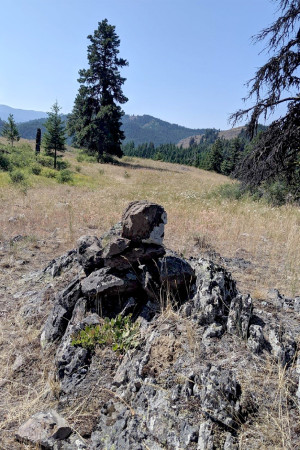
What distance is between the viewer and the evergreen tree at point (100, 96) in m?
37.4

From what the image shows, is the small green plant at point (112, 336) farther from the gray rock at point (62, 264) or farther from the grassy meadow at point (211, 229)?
the gray rock at point (62, 264)

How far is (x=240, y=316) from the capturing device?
2.89 m

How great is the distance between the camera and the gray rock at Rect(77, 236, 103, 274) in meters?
4.08

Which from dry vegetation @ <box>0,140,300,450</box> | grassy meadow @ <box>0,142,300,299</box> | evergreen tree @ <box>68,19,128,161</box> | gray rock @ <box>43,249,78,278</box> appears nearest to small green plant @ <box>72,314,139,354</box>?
dry vegetation @ <box>0,140,300,450</box>

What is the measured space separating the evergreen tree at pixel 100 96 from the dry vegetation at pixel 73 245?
2627 cm

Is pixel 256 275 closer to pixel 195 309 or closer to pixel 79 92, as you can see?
pixel 195 309

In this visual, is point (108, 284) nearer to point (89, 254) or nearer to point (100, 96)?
point (89, 254)

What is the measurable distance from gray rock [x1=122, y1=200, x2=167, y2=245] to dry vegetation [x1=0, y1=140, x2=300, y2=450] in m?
1.65

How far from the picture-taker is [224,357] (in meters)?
2.57

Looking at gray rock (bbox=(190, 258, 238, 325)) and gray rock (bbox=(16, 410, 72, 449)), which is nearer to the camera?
gray rock (bbox=(16, 410, 72, 449))

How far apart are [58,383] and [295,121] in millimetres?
9006

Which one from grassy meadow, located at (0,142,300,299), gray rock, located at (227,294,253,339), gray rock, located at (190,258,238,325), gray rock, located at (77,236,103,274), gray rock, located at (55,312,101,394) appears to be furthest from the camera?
grassy meadow, located at (0,142,300,299)

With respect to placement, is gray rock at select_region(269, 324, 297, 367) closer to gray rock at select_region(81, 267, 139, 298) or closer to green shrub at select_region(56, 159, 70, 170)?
gray rock at select_region(81, 267, 139, 298)

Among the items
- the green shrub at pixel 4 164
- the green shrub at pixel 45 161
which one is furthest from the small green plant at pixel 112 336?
the green shrub at pixel 45 161
